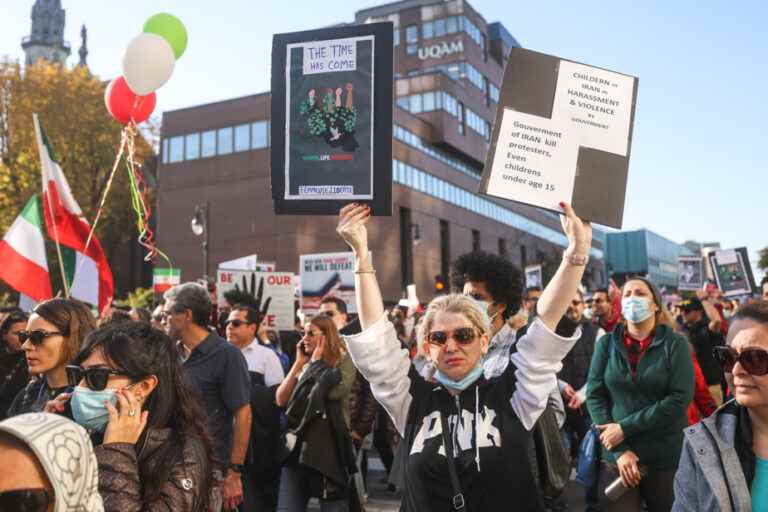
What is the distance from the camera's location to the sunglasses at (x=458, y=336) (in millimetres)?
2881

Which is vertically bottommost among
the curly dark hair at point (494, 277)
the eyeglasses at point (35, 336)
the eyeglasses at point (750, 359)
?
the eyeglasses at point (750, 359)

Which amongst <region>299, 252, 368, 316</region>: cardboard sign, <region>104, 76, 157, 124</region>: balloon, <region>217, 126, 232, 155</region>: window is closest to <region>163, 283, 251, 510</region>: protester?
<region>104, 76, 157, 124</region>: balloon

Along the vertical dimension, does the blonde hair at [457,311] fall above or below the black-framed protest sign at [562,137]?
below

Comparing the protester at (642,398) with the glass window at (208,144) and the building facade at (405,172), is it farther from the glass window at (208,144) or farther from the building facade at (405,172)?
the glass window at (208,144)

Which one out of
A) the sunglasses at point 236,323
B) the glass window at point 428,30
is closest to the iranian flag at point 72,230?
the sunglasses at point 236,323

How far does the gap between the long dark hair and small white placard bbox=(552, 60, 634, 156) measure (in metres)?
1.92

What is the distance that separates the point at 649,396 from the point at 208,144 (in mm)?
36211

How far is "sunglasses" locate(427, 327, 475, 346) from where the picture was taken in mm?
2881

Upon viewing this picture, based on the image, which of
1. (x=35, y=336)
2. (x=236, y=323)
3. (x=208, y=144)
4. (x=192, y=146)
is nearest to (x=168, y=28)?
(x=236, y=323)

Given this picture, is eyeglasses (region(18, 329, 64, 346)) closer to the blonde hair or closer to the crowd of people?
the crowd of people

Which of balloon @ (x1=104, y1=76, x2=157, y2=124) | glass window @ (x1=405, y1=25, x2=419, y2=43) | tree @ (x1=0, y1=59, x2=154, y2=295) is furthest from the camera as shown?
glass window @ (x1=405, y1=25, x2=419, y2=43)

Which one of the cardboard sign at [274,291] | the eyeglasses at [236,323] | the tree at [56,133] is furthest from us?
the tree at [56,133]

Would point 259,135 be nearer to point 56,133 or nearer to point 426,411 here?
point 56,133

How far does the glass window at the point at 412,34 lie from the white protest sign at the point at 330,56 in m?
53.0
